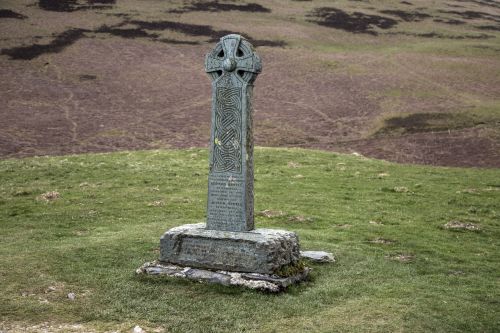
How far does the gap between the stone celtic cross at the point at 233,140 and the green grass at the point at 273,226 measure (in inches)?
80.1

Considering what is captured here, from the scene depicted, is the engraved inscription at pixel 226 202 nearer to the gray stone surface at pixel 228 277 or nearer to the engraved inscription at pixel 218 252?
the engraved inscription at pixel 218 252

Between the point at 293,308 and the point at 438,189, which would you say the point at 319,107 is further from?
the point at 293,308

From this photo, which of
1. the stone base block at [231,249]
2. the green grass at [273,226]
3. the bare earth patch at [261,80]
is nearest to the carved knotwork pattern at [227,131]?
the stone base block at [231,249]

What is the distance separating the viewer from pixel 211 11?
88.4 metres

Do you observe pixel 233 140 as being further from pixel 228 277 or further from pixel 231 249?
pixel 228 277

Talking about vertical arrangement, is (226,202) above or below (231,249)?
above

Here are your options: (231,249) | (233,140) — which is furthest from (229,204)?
(233,140)

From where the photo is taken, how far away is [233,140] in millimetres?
13992

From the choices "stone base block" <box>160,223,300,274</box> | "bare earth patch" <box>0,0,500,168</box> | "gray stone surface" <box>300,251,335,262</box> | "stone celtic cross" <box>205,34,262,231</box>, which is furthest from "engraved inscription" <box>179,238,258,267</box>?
"bare earth patch" <box>0,0,500,168</box>

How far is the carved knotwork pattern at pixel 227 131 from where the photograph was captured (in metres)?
14.0

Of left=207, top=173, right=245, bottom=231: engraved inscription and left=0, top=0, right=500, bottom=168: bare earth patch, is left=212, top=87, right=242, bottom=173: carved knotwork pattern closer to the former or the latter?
left=207, top=173, right=245, bottom=231: engraved inscription

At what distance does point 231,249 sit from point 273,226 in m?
7.32

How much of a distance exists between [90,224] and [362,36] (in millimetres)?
70348

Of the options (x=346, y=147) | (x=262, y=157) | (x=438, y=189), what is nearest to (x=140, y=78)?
(x=346, y=147)
